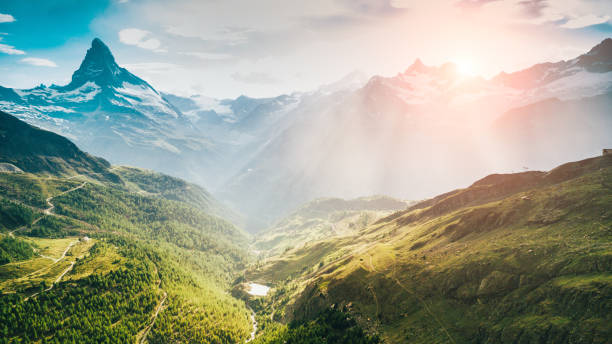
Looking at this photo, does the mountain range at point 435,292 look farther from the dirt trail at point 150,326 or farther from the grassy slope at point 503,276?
the dirt trail at point 150,326

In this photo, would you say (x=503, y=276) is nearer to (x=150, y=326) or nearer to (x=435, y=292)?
(x=435, y=292)

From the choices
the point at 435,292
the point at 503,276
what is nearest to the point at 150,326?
the point at 435,292

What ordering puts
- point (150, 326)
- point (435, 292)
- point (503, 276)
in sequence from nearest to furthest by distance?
point (503, 276) < point (435, 292) < point (150, 326)

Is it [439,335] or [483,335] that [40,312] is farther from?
[483,335]

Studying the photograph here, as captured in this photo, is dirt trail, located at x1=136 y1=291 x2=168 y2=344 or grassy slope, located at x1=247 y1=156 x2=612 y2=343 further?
dirt trail, located at x1=136 y1=291 x2=168 y2=344

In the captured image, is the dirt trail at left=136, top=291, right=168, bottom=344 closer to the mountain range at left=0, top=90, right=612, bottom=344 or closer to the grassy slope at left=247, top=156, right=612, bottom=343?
the mountain range at left=0, top=90, right=612, bottom=344

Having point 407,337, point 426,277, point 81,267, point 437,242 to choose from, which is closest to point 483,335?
point 407,337

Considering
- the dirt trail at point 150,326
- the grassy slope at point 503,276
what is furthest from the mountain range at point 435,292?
the dirt trail at point 150,326

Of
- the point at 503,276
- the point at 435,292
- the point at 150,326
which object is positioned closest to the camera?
the point at 503,276

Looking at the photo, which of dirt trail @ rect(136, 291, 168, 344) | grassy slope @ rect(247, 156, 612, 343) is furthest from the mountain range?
dirt trail @ rect(136, 291, 168, 344)
